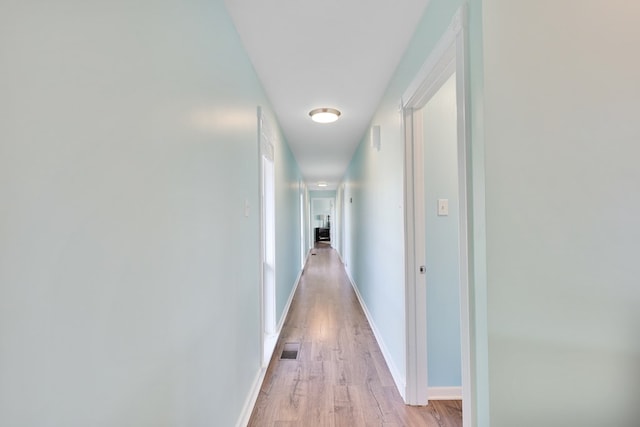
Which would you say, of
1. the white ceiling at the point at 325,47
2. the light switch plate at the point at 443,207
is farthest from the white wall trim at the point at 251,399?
the white ceiling at the point at 325,47

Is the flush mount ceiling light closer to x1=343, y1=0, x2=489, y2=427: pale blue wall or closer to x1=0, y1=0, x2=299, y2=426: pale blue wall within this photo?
x1=343, y1=0, x2=489, y2=427: pale blue wall

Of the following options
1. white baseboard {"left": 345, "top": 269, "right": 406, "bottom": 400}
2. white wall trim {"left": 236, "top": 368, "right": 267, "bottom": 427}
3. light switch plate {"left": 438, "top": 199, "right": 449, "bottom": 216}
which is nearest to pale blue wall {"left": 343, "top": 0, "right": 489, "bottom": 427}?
white baseboard {"left": 345, "top": 269, "right": 406, "bottom": 400}

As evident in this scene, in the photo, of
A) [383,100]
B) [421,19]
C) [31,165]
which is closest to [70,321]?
[31,165]

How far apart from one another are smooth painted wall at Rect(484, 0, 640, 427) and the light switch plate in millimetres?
989

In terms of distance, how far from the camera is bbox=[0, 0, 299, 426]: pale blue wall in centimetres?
47

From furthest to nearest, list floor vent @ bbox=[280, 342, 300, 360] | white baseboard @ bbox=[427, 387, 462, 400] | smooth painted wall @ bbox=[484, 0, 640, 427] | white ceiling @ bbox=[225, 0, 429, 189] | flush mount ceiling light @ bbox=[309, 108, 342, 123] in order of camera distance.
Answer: flush mount ceiling light @ bbox=[309, 108, 342, 123] < floor vent @ bbox=[280, 342, 300, 360] < white baseboard @ bbox=[427, 387, 462, 400] < white ceiling @ bbox=[225, 0, 429, 189] < smooth painted wall @ bbox=[484, 0, 640, 427]

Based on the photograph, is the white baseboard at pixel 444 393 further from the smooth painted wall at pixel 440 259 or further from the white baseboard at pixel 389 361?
the white baseboard at pixel 389 361

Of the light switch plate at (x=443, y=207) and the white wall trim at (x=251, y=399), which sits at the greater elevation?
the light switch plate at (x=443, y=207)

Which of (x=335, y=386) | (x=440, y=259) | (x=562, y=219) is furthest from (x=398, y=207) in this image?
(x=335, y=386)

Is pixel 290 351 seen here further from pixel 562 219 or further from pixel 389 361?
pixel 562 219

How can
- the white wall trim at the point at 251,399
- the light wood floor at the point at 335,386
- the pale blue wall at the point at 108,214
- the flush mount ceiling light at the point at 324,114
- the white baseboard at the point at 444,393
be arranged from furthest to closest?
1. the flush mount ceiling light at the point at 324,114
2. the white baseboard at the point at 444,393
3. the light wood floor at the point at 335,386
4. the white wall trim at the point at 251,399
5. the pale blue wall at the point at 108,214

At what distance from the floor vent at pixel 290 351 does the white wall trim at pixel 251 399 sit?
333 mm

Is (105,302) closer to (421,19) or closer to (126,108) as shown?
(126,108)

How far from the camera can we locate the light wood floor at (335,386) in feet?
6.09
